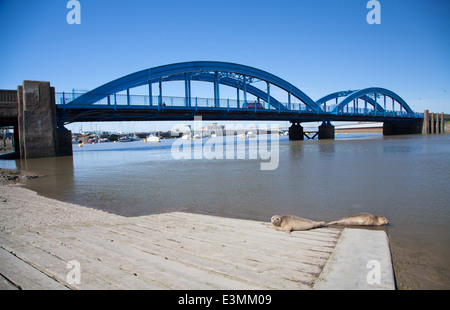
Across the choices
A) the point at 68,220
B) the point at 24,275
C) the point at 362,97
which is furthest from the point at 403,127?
the point at 24,275

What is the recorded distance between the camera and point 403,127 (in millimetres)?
96250

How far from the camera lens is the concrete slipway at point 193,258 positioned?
3.23 m

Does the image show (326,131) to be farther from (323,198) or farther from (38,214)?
(38,214)

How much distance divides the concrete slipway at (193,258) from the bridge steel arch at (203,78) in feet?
103

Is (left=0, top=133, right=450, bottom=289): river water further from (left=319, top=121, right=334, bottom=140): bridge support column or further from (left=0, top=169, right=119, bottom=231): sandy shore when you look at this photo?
(left=319, top=121, right=334, bottom=140): bridge support column

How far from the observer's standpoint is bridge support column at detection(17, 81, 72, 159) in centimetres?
2758

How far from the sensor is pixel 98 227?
18.6 ft

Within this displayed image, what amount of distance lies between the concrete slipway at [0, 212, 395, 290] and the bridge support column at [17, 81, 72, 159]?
2651cm

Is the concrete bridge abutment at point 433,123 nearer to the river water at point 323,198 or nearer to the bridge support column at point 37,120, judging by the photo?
the river water at point 323,198

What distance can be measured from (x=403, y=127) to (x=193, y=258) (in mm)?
107671

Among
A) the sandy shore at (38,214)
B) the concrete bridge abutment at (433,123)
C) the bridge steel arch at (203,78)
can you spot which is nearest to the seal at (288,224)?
the sandy shore at (38,214)

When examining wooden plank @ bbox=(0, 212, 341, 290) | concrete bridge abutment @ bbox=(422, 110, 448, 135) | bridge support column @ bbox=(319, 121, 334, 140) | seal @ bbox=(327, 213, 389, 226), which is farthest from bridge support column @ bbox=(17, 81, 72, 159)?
concrete bridge abutment @ bbox=(422, 110, 448, 135)

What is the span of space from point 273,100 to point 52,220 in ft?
197
